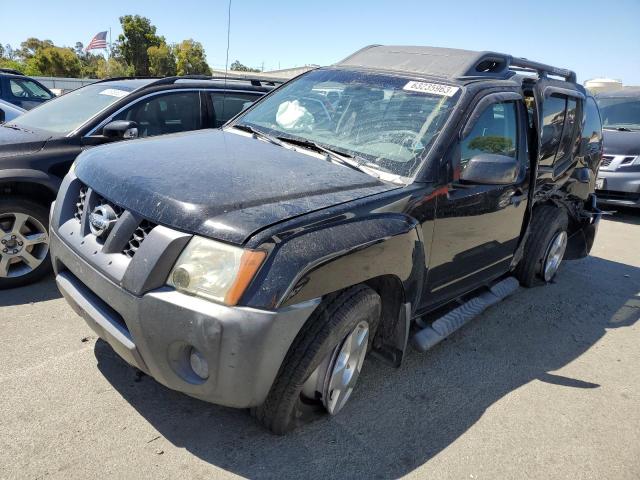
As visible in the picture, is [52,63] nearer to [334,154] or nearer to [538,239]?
[538,239]

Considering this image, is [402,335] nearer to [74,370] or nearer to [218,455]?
[218,455]

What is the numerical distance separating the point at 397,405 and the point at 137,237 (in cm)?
172

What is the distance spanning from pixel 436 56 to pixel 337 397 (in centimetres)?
248

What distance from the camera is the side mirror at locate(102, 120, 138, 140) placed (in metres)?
4.13

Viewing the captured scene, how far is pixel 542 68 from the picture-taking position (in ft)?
14.0

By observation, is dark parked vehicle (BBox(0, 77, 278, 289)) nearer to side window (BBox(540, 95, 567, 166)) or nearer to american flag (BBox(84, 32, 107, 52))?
side window (BBox(540, 95, 567, 166))

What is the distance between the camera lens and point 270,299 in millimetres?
1957

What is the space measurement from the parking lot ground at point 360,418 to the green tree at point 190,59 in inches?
1859

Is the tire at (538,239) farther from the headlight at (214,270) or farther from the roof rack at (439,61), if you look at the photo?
the headlight at (214,270)

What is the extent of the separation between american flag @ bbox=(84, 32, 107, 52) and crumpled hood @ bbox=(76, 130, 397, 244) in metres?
35.2

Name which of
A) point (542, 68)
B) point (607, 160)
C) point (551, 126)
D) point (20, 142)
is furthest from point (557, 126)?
point (607, 160)

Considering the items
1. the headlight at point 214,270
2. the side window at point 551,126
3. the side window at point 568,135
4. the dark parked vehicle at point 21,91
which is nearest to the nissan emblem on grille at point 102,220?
the headlight at point 214,270

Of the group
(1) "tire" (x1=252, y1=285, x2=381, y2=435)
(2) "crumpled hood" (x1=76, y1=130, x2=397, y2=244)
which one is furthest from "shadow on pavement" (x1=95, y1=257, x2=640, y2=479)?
(2) "crumpled hood" (x1=76, y1=130, x2=397, y2=244)

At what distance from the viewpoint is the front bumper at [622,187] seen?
8.33 meters
